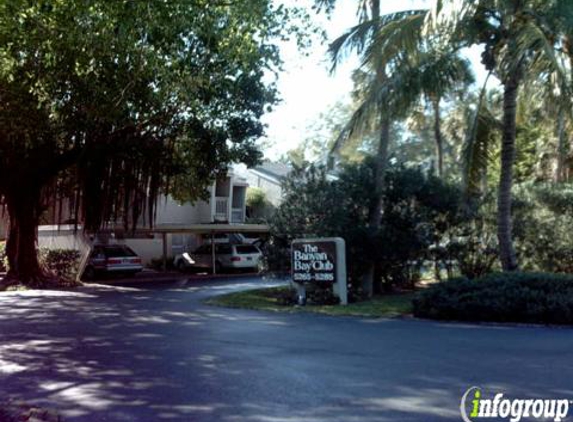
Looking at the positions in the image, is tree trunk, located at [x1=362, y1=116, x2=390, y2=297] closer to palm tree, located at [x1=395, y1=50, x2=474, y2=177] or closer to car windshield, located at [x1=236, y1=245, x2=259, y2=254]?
palm tree, located at [x1=395, y1=50, x2=474, y2=177]

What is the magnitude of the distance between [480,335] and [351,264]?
7.58 meters

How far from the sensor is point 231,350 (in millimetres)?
9547

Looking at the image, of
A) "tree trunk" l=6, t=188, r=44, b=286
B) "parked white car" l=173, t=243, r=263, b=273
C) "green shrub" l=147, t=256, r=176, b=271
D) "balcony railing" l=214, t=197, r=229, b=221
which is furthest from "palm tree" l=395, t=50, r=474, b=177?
"green shrub" l=147, t=256, r=176, b=271

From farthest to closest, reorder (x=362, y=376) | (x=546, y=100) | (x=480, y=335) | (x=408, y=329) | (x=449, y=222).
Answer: (x=449, y=222), (x=546, y=100), (x=408, y=329), (x=480, y=335), (x=362, y=376)

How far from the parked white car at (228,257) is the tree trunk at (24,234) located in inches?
377

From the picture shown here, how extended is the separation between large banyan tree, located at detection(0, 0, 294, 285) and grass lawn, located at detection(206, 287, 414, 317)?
205 inches

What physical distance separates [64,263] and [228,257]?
850 centimetres

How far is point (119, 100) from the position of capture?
45.5 ft

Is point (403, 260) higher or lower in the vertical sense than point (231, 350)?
higher

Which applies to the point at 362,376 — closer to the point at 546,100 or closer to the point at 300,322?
the point at 300,322

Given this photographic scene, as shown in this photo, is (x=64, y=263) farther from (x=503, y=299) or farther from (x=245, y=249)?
(x=503, y=299)

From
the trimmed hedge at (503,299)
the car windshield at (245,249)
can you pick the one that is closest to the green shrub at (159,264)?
the car windshield at (245,249)

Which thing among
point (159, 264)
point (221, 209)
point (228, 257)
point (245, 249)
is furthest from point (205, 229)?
point (221, 209)

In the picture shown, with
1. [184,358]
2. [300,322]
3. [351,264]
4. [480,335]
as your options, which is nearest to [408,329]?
[480,335]
